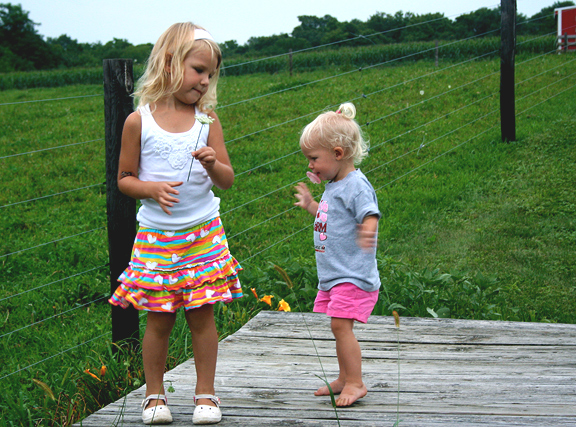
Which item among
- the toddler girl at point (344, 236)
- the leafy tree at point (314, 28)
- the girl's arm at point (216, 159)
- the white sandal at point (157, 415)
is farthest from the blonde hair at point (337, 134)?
the leafy tree at point (314, 28)

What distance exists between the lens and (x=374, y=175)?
7.18 meters

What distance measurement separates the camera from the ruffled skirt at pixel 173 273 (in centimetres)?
219

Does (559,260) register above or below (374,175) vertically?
below

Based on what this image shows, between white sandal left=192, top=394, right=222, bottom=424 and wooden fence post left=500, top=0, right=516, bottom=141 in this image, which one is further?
wooden fence post left=500, top=0, right=516, bottom=141

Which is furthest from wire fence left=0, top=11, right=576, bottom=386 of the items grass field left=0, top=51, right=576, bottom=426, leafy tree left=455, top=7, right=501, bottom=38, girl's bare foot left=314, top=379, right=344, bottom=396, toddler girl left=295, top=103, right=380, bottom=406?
leafy tree left=455, top=7, right=501, bottom=38

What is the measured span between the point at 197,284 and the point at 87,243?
3.98 metres

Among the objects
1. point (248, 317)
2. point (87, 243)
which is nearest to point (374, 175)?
point (87, 243)

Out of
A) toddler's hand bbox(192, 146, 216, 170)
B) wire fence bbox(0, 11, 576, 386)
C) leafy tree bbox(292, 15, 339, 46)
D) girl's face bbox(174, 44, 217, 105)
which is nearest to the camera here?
toddler's hand bbox(192, 146, 216, 170)

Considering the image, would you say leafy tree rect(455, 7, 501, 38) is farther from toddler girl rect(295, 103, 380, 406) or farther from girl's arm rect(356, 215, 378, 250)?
girl's arm rect(356, 215, 378, 250)

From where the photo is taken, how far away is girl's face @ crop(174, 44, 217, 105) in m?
2.14

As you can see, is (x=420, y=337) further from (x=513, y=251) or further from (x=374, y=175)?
(x=374, y=175)

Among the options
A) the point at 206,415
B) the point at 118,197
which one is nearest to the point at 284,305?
the point at 118,197

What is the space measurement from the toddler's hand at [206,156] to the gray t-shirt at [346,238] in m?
0.55

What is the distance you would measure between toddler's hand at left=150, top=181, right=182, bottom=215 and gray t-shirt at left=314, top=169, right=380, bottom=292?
646 mm
